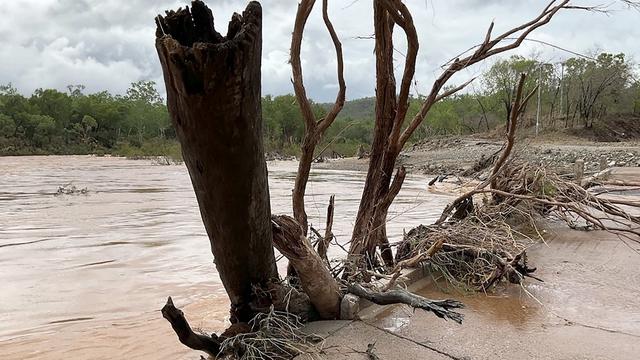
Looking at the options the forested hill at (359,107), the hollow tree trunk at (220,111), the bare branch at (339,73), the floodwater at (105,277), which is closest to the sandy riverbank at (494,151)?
the forested hill at (359,107)

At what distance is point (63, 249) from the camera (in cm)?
715

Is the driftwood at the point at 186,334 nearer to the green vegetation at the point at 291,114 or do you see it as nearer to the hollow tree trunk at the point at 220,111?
the hollow tree trunk at the point at 220,111

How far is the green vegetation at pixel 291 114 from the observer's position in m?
41.5

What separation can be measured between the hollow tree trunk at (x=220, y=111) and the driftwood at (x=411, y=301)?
3.49 ft

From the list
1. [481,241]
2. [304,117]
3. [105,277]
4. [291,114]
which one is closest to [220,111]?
[304,117]

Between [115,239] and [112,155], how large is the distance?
140 feet

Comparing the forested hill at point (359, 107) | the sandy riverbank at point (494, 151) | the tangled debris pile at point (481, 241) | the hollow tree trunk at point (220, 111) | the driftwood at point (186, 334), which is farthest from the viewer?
the sandy riverbank at point (494, 151)

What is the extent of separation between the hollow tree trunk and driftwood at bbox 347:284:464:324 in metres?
1.07

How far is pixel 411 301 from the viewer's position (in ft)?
9.69

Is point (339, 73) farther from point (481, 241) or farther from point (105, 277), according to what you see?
point (105, 277)

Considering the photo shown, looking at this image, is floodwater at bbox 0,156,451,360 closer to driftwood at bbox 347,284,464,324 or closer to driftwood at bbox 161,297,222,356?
driftwood at bbox 161,297,222,356

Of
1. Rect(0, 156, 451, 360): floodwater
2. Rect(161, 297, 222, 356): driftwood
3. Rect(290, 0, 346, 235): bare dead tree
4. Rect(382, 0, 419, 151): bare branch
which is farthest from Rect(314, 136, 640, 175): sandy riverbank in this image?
Rect(161, 297, 222, 356): driftwood

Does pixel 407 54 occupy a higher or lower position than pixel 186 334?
higher

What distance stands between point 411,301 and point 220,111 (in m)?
1.67
